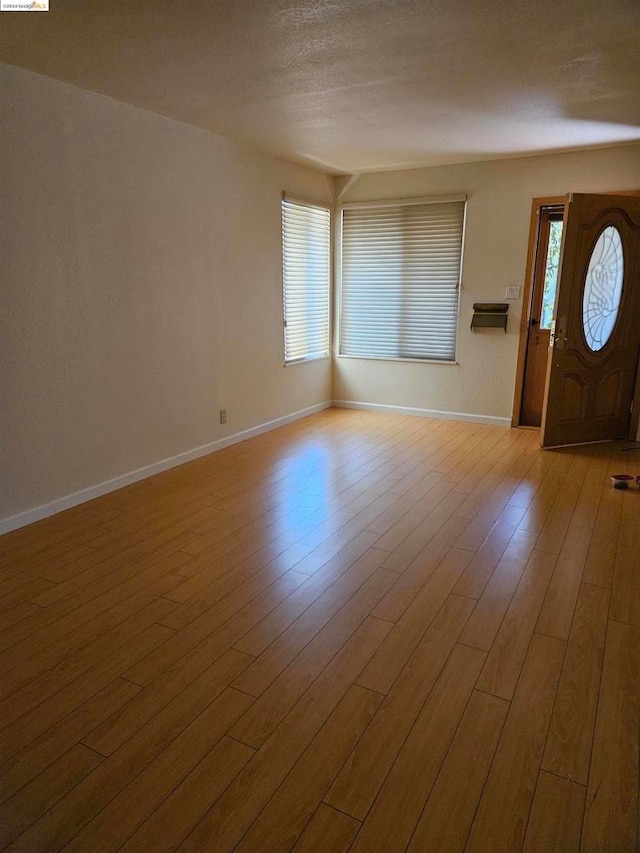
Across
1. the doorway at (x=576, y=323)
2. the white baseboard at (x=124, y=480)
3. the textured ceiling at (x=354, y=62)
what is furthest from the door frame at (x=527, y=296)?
the white baseboard at (x=124, y=480)

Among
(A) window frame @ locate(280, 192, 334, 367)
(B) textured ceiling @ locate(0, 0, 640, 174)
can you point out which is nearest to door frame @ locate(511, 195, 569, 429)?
(B) textured ceiling @ locate(0, 0, 640, 174)

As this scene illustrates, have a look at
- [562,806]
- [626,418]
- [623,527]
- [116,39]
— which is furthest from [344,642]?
[626,418]

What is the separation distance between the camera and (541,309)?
213 inches

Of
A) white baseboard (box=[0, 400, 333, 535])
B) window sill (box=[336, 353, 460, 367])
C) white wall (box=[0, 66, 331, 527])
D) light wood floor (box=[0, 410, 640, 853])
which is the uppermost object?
white wall (box=[0, 66, 331, 527])

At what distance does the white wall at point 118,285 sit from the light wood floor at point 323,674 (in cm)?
56

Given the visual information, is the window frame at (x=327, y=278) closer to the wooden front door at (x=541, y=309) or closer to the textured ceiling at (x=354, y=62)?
the textured ceiling at (x=354, y=62)

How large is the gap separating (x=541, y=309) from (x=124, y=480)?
4.25 metres

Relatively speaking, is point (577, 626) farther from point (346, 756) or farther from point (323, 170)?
point (323, 170)

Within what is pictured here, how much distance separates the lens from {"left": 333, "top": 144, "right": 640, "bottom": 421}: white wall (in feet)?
16.1

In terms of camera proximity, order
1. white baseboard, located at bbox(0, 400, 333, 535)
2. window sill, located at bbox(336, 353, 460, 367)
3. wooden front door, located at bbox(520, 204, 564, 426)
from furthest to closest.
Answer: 1. window sill, located at bbox(336, 353, 460, 367)
2. wooden front door, located at bbox(520, 204, 564, 426)
3. white baseboard, located at bbox(0, 400, 333, 535)

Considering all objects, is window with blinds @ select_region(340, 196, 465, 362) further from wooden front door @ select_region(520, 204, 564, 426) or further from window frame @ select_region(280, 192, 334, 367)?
wooden front door @ select_region(520, 204, 564, 426)

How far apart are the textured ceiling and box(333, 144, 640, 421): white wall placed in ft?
2.03

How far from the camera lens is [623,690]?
Result: 6.48 feet

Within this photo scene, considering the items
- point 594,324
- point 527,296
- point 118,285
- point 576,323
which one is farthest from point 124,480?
point 594,324
